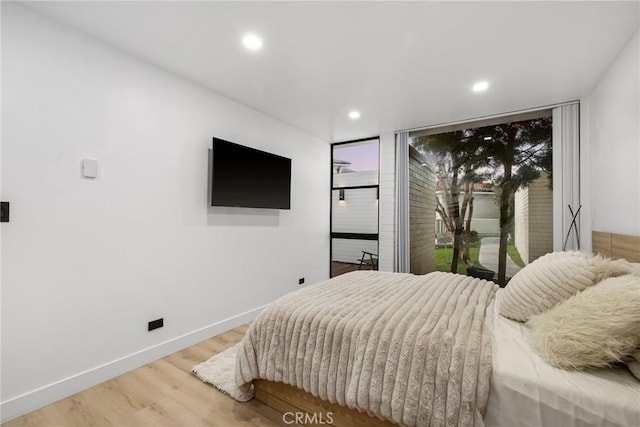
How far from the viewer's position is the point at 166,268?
8.43 feet

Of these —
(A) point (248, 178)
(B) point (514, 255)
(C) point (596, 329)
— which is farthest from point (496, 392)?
(B) point (514, 255)

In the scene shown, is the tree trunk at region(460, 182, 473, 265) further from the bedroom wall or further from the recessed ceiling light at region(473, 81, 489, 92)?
the bedroom wall

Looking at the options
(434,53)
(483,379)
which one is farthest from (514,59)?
(483,379)

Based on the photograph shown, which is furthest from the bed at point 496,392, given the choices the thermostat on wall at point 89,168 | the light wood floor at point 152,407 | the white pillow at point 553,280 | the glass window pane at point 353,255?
the glass window pane at point 353,255

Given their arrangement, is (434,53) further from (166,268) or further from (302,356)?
(166,268)

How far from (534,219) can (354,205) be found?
241 centimetres

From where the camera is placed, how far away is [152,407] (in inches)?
72.2

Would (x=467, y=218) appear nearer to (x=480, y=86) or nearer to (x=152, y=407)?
(x=480, y=86)

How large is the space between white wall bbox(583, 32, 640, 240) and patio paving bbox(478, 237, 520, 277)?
1.02 m

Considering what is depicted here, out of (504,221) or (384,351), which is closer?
(384,351)

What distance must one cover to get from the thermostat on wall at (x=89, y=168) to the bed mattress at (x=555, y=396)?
2.68 m

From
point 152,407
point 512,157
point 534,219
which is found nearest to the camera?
point 152,407

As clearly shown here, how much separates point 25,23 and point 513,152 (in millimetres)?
4666

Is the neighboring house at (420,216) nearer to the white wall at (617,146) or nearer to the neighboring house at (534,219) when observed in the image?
the neighboring house at (534,219)
